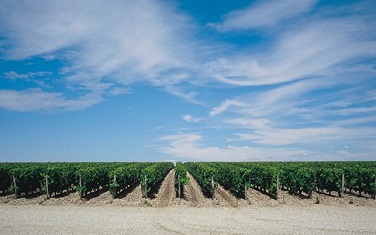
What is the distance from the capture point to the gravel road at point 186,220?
18.2 meters

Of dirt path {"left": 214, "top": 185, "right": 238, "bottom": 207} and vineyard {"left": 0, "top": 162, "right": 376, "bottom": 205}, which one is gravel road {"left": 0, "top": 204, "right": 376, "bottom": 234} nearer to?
dirt path {"left": 214, "top": 185, "right": 238, "bottom": 207}

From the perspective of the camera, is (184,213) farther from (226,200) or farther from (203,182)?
(203,182)

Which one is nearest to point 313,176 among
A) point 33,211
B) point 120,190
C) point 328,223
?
point 328,223

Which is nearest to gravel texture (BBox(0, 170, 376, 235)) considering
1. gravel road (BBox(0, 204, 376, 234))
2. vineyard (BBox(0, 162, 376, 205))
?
gravel road (BBox(0, 204, 376, 234))

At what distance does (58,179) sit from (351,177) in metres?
34.1

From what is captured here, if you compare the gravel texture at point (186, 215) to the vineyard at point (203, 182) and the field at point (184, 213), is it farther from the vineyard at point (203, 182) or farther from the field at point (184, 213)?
the vineyard at point (203, 182)

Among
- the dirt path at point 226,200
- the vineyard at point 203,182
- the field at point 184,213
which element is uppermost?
the vineyard at point 203,182

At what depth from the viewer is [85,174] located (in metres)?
31.5

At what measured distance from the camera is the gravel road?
18156 mm

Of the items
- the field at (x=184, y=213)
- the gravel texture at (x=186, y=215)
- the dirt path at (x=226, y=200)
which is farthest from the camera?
the dirt path at (x=226, y=200)

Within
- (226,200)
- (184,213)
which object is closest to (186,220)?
(184,213)

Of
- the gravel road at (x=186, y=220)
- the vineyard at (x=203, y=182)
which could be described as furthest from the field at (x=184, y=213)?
the vineyard at (x=203, y=182)

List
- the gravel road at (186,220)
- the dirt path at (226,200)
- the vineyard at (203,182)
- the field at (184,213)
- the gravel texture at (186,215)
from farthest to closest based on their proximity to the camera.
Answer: the vineyard at (203,182)
the dirt path at (226,200)
the field at (184,213)
the gravel texture at (186,215)
the gravel road at (186,220)

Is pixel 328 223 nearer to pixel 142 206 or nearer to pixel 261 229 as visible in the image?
pixel 261 229
